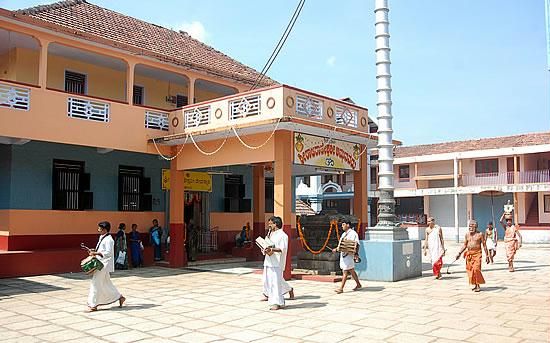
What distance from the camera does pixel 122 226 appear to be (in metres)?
14.6

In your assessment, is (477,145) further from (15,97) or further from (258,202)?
(15,97)

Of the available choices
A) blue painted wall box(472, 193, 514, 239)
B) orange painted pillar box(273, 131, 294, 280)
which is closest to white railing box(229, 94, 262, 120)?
orange painted pillar box(273, 131, 294, 280)

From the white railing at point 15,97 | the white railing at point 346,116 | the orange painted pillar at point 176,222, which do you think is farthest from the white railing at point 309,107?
the white railing at point 15,97

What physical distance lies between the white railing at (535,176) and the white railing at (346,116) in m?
21.2

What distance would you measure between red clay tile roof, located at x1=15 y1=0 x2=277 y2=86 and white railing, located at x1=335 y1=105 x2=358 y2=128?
4.84 meters

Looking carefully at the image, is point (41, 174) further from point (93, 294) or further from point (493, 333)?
point (493, 333)

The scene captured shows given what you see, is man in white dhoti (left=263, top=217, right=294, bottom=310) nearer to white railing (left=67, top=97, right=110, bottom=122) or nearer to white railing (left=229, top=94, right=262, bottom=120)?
white railing (left=229, top=94, right=262, bottom=120)

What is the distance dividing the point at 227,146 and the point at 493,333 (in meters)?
8.62

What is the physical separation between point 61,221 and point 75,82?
169 inches

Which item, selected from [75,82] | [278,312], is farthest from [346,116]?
[75,82]

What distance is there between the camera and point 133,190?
650 inches

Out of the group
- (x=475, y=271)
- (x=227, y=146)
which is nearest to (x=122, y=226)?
(x=227, y=146)

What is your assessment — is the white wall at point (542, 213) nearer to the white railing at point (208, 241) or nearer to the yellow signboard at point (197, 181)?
the white railing at point (208, 241)

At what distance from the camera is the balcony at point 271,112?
12.1m
